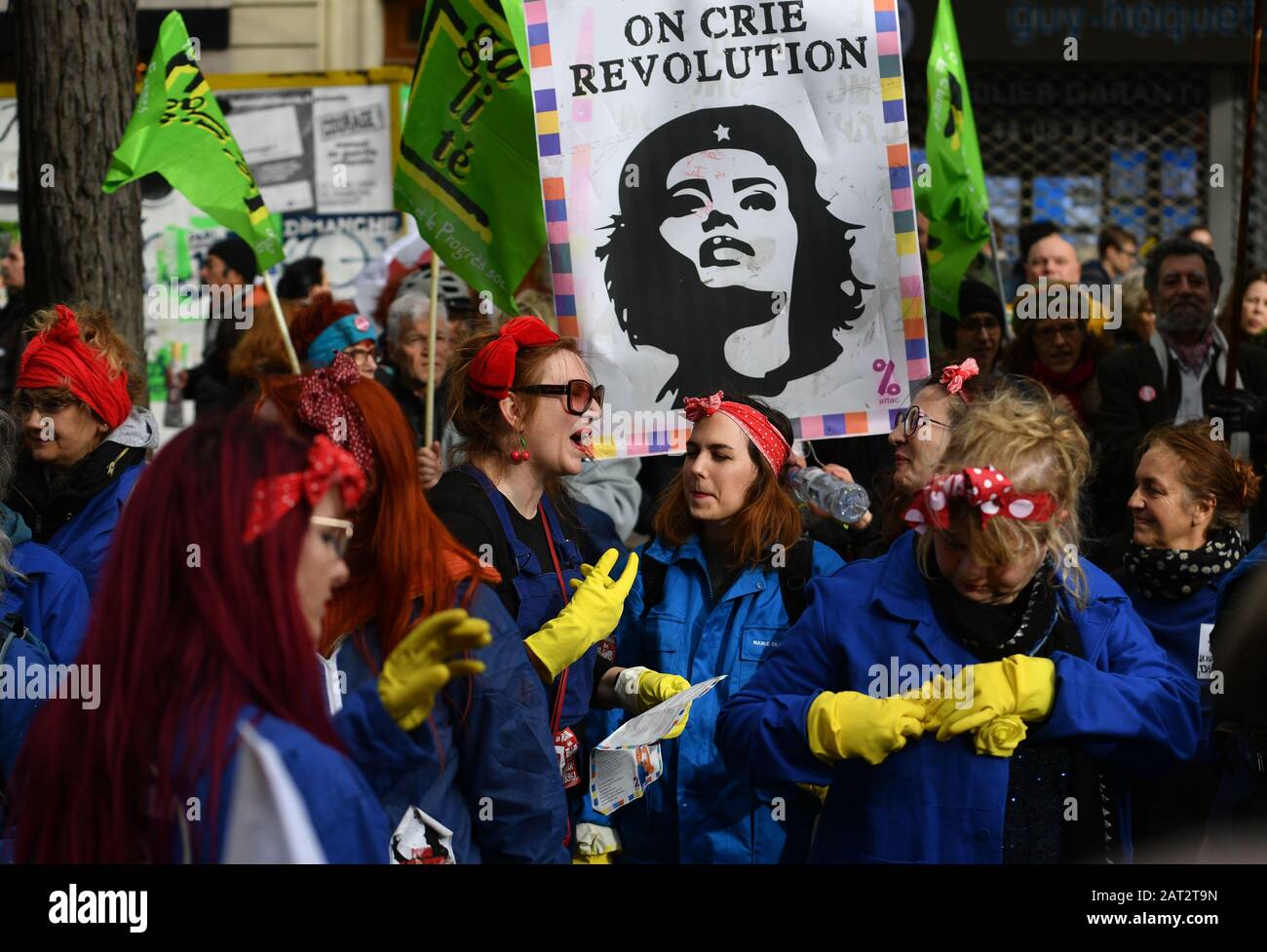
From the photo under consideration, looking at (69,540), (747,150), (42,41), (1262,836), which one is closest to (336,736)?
(1262,836)

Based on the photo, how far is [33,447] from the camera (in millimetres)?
4535

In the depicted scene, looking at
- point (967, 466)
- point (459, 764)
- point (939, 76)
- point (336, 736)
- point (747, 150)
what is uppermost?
point (939, 76)

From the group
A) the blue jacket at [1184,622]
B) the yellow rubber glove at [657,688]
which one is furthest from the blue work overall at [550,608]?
the blue jacket at [1184,622]

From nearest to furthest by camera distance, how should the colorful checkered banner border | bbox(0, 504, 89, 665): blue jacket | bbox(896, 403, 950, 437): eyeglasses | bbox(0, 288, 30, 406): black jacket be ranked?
bbox(0, 504, 89, 665): blue jacket → bbox(896, 403, 950, 437): eyeglasses → the colorful checkered banner border → bbox(0, 288, 30, 406): black jacket

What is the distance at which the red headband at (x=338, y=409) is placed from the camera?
3.01 m

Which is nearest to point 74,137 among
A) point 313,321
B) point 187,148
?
point 187,148

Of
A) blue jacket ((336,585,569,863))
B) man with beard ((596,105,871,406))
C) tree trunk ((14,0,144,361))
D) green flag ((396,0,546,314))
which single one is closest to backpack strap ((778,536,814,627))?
man with beard ((596,105,871,406))

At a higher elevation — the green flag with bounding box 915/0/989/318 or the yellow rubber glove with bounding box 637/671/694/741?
the green flag with bounding box 915/0/989/318

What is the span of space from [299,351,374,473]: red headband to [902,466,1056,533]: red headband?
1105 mm

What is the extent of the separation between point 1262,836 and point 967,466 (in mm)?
1073

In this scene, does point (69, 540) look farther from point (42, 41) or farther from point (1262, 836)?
point (1262, 836)

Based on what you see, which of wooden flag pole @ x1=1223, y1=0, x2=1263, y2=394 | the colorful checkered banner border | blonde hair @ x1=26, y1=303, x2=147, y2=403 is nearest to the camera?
blonde hair @ x1=26, y1=303, x2=147, y2=403

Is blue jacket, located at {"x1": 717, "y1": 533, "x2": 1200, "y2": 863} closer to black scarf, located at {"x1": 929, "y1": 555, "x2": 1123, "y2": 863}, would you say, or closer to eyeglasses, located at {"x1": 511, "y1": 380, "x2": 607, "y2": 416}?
black scarf, located at {"x1": 929, "y1": 555, "x2": 1123, "y2": 863}

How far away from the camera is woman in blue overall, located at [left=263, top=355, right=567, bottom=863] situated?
115 inches
